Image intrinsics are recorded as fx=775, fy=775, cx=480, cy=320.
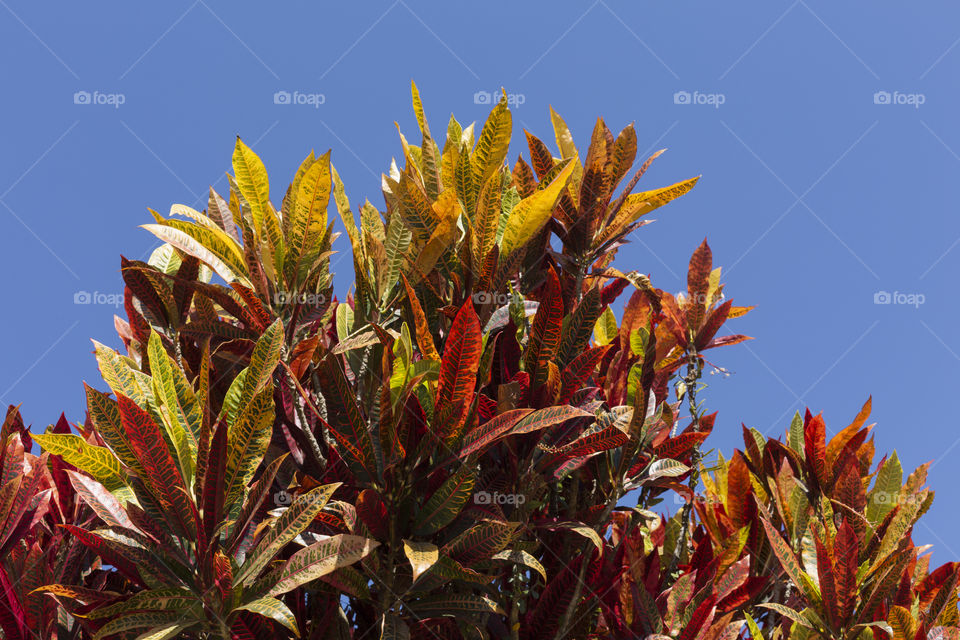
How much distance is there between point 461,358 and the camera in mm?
2092

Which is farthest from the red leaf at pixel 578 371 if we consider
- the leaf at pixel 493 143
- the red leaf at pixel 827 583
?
the red leaf at pixel 827 583

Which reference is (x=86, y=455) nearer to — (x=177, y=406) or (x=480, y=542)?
(x=177, y=406)

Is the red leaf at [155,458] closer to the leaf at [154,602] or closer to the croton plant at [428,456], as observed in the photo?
the croton plant at [428,456]

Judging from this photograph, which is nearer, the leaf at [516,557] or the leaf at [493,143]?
the leaf at [516,557]

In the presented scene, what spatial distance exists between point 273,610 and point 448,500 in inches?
21.1

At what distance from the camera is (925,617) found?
2566mm

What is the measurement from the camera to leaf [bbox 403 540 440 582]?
1906 mm

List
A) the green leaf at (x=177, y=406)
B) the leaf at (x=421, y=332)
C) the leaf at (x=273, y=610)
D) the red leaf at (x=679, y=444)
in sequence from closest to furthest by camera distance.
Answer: the leaf at (x=273, y=610) < the green leaf at (x=177, y=406) < the leaf at (x=421, y=332) < the red leaf at (x=679, y=444)

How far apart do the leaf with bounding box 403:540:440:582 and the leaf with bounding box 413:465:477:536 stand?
0.11 metres

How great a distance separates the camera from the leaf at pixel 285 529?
193cm

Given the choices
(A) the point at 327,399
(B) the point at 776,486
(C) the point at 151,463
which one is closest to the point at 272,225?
(A) the point at 327,399

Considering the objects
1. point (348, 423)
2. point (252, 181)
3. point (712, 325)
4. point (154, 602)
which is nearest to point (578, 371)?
point (348, 423)

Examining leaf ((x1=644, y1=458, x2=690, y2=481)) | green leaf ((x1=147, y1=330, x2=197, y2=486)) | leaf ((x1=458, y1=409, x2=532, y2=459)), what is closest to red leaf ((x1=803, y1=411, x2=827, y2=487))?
leaf ((x1=644, y1=458, x2=690, y2=481))

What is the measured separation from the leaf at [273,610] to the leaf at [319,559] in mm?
64
